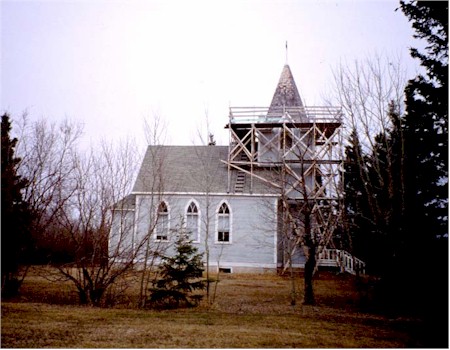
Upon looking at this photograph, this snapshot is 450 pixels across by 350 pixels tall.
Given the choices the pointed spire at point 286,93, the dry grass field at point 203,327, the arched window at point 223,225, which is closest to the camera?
the dry grass field at point 203,327

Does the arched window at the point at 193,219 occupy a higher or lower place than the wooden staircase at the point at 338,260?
higher

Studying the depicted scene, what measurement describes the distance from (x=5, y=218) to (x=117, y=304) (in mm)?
4961

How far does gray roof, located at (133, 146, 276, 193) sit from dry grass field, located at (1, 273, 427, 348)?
1053 cm

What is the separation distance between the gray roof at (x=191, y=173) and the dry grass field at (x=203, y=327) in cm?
1053

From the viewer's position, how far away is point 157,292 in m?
13.5

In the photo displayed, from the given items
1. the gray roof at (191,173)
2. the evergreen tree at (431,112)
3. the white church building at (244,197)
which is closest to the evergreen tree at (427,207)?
the evergreen tree at (431,112)

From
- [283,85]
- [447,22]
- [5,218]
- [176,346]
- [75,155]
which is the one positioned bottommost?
[176,346]

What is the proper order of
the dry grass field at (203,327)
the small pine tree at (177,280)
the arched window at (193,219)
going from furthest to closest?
the arched window at (193,219)
the small pine tree at (177,280)
the dry grass field at (203,327)

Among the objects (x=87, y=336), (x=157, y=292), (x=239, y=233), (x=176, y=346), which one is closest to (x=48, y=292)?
(x=157, y=292)

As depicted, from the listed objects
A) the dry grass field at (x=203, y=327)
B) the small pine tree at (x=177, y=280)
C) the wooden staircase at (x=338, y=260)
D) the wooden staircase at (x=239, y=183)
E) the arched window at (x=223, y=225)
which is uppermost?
the wooden staircase at (x=239, y=183)

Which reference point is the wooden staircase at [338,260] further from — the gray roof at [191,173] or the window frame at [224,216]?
the window frame at [224,216]

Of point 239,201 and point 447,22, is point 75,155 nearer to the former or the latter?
point 239,201

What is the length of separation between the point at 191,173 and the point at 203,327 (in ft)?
55.5

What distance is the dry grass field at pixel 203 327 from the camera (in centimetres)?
802
